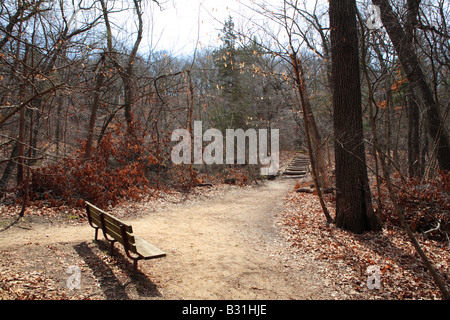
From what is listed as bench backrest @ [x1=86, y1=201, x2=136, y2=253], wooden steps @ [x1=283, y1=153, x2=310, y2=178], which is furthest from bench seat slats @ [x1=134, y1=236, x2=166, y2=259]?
wooden steps @ [x1=283, y1=153, x2=310, y2=178]

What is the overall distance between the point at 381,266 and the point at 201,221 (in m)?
4.52

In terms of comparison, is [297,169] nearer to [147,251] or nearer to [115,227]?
[115,227]

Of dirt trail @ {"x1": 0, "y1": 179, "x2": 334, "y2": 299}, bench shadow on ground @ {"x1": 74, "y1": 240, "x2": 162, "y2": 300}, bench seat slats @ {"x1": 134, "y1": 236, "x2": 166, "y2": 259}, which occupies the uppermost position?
bench seat slats @ {"x1": 134, "y1": 236, "x2": 166, "y2": 259}

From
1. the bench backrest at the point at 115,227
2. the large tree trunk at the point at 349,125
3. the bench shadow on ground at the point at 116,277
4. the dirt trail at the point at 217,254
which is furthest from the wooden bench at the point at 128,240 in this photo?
the large tree trunk at the point at 349,125

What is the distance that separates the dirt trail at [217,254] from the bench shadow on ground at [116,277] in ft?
0.47

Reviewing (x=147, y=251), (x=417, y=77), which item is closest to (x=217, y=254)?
(x=147, y=251)

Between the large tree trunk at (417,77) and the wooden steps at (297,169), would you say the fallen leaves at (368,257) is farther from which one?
the wooden steps at (297,169)

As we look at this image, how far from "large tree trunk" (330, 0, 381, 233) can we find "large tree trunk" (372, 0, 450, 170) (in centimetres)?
144

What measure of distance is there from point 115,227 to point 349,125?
200 inches

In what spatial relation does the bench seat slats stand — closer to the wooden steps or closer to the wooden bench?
the wooden bench

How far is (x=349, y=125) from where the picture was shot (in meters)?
6.66

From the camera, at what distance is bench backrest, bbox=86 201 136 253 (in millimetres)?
4437
